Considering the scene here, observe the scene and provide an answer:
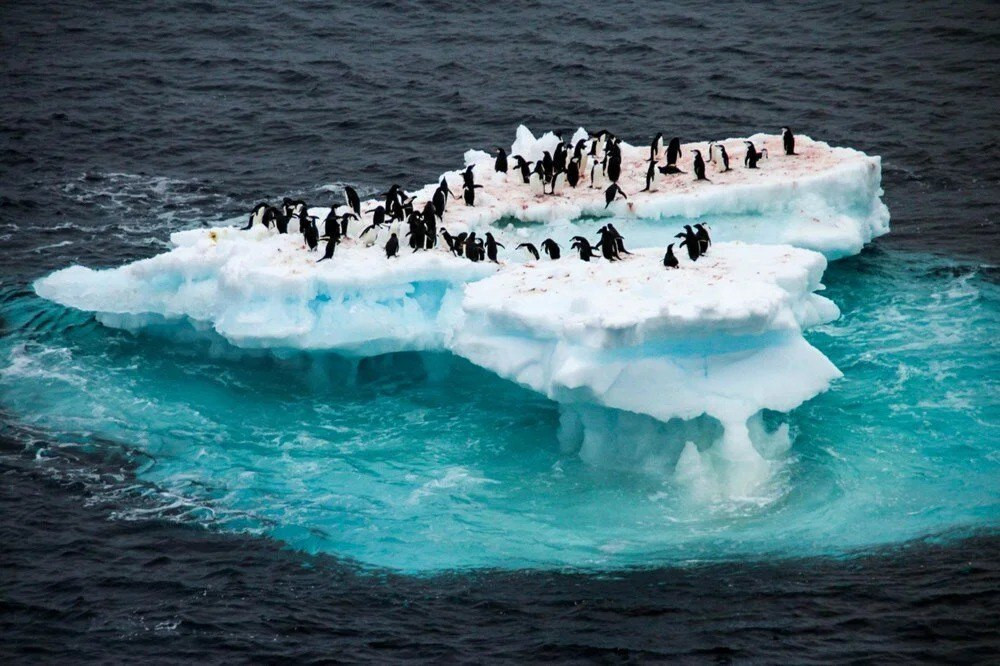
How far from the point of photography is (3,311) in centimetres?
2897

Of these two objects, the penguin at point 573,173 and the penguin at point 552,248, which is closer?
the penguin at point 552,248

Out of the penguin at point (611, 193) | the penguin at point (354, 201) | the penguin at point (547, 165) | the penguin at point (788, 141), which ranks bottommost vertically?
the penguin at point (354, 201)

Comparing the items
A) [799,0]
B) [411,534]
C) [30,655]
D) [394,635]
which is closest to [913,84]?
[799,0]

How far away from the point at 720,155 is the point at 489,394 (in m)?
8.73

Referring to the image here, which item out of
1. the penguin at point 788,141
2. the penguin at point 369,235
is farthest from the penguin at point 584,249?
the penguin at point 788,141

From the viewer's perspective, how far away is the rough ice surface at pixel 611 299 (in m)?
21.9

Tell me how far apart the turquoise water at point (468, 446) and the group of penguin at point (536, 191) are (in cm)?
224

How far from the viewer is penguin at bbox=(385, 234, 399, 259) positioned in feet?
83.6

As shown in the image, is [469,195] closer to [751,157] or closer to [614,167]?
[614,167]

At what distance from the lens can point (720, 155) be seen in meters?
30.5

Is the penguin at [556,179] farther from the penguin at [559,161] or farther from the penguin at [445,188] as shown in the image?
the penguin at [445,188]

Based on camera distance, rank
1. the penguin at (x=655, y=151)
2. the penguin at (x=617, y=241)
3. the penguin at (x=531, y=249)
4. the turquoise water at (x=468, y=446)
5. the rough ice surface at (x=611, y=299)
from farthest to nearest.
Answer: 1. the penguin at (x=655, y=151)
2. the penguin at (x=531, y=249)
3. the penguin at (x=617, y=241)
4. the rough ice surface at (x=611, y=299)
5. the turquoise water at (x=468, y=446)

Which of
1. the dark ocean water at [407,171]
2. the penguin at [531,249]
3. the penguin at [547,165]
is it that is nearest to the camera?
the dark ocean water at [407,171]

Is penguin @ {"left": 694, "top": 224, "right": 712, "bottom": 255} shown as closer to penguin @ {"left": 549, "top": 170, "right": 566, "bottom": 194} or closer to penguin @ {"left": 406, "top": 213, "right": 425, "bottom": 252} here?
penguin @ {"left": 549, "top": 170, "right": 566, "bottom": 194}
